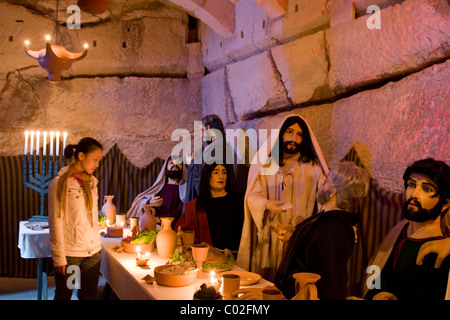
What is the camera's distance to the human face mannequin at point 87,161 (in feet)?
9.73

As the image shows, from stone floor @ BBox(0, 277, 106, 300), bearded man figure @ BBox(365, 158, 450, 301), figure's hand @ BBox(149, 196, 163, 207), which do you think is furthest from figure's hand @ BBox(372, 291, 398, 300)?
stone floor @ BBox(0, 277, 106, 300)

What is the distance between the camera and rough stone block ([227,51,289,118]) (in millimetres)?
4438

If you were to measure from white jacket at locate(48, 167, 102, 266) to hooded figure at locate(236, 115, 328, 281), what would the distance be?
122 centimetres

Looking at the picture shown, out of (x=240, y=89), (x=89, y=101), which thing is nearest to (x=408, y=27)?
(x=240, y=89)

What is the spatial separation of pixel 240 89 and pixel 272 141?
1.89 m

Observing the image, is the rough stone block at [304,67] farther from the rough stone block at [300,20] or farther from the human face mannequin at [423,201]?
the human face mannequin at [423,201]

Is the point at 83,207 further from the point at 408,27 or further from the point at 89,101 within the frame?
the point at 89,101

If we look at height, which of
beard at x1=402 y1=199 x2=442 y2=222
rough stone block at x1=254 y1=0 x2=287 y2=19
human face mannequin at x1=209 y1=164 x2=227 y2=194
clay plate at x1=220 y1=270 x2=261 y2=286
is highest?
rough stone block at x1=254 y1=0 x2=287 y2=19

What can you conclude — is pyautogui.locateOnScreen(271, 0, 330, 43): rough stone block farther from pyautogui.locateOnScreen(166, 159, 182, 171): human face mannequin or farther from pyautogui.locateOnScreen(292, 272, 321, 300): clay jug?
pyautogui.locateOnScreen(292, 272, 321, 300): clay jug

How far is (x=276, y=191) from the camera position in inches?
134

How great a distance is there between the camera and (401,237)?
2145 millimetres

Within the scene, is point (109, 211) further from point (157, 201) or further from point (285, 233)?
point (285, 233)

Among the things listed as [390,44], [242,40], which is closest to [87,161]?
[390,44]

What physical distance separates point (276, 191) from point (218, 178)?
1.60 feet
